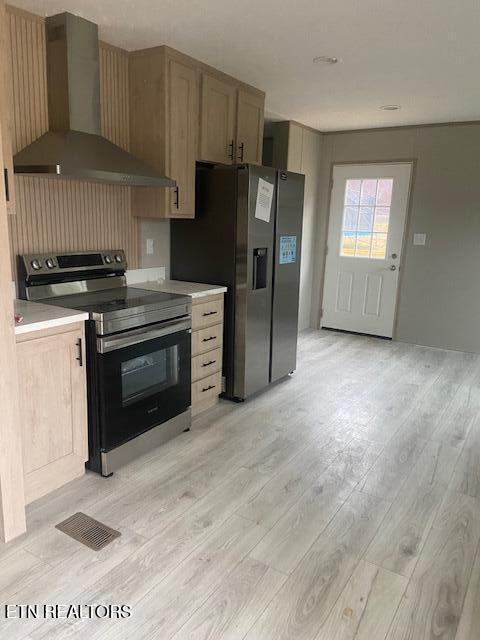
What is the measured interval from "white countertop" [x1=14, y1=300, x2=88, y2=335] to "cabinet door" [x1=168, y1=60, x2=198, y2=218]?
3.81 ft

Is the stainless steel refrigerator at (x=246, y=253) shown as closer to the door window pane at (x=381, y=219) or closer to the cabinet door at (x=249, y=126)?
the cabinet door at (x=249, y=126)

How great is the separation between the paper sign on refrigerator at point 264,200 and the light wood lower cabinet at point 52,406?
1.61 metres

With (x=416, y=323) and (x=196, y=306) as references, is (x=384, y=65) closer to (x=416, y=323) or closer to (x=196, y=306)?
(x=196, y=306)

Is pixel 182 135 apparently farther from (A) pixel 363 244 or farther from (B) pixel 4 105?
(A) pixel 363 244

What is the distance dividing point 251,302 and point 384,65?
185cm

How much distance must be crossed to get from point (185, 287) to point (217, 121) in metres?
1.29

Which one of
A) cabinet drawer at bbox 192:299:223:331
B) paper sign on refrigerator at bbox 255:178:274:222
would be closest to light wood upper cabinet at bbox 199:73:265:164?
paper sign on refrigerator at bbox 255:178:274:222

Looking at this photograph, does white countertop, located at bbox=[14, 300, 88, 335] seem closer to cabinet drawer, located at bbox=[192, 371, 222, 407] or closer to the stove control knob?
the stove control knob

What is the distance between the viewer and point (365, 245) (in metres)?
5.62

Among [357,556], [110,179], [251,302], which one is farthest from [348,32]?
[357,556]

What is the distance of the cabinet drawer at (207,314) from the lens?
3225 millimetres

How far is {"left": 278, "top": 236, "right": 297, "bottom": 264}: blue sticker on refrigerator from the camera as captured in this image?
12.3 feet

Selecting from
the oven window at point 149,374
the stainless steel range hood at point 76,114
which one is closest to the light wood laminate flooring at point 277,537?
the oven window at point 149,374

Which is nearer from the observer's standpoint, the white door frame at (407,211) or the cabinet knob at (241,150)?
the cabinet knob at (241,150)
